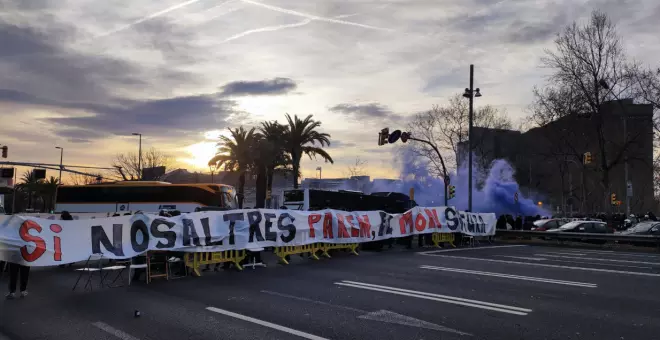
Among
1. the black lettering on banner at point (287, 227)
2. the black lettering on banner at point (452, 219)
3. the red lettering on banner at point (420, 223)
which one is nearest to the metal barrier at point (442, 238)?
the black lettering on banner at point (452, 219)

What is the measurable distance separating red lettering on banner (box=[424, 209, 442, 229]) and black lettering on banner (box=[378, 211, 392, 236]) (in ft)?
8.53

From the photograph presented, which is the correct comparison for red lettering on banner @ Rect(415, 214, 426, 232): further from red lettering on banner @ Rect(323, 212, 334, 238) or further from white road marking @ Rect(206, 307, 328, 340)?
white road marking @ Rect(206, 307, 328, 340)

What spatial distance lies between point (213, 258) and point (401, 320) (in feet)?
25.2

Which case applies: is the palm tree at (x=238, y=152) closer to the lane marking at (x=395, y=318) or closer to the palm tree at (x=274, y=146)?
the palm tree at (x=274, y=146)

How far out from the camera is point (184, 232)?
1347cm

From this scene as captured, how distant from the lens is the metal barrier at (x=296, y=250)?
16.1 metres

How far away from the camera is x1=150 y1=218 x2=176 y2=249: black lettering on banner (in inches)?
503

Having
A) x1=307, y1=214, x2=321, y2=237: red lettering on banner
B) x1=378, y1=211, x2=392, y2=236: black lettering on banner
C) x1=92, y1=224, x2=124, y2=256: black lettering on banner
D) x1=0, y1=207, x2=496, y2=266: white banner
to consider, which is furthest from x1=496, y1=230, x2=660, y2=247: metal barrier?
x1=92, y1=224, x2=124, y2=256: black lettering on banner

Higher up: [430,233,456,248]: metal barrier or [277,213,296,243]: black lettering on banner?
[277,213,296,243]: black lettering on banner

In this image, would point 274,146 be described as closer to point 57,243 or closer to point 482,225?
point 482,225

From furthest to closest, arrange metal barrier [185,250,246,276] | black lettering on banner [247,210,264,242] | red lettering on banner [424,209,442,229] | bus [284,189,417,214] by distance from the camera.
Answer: bus [284,189,417,214] → red lettering on banner [424,209,442,229] → black lettering on banner [247,210,264,242] → metal barrier [185,250,246,276]

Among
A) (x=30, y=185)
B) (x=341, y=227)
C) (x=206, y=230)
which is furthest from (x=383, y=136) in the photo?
(x=30, y=185)

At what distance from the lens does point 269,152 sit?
140 feet

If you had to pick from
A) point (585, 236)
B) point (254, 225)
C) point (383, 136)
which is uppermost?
point (383, 136)
